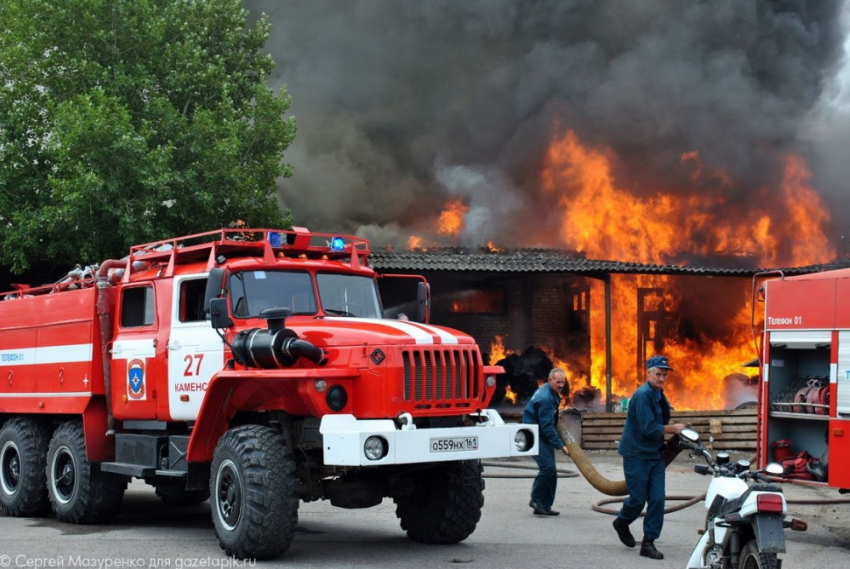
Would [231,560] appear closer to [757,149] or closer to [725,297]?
[725,297]

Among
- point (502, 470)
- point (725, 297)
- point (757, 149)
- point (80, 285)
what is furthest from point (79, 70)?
point (757, 149)

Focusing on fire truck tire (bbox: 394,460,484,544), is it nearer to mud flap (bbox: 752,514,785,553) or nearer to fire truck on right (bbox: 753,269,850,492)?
mud flap (bbox: 752,514,785,553)

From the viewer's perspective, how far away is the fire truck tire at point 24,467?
11.3 m

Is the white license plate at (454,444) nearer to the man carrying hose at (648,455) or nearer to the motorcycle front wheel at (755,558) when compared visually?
the man carrying hose at (648,455)

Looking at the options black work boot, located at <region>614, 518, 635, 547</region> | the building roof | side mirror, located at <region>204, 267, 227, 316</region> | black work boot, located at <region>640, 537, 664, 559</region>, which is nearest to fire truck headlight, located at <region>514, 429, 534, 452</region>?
black work boot, located at <region>614, 518, 635, 547</region>

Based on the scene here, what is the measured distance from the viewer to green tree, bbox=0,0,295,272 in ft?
55.4

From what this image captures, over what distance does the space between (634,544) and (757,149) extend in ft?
67.7

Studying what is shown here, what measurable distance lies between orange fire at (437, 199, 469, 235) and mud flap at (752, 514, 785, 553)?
23.6m

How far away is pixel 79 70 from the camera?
18.0 meters

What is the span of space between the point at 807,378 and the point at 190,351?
647 cm

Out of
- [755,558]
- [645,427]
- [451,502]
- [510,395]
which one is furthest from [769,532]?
[510,395]

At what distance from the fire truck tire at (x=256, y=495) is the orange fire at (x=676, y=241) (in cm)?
1749

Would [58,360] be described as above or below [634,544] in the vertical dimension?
above

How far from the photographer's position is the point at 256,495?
25.7ft
